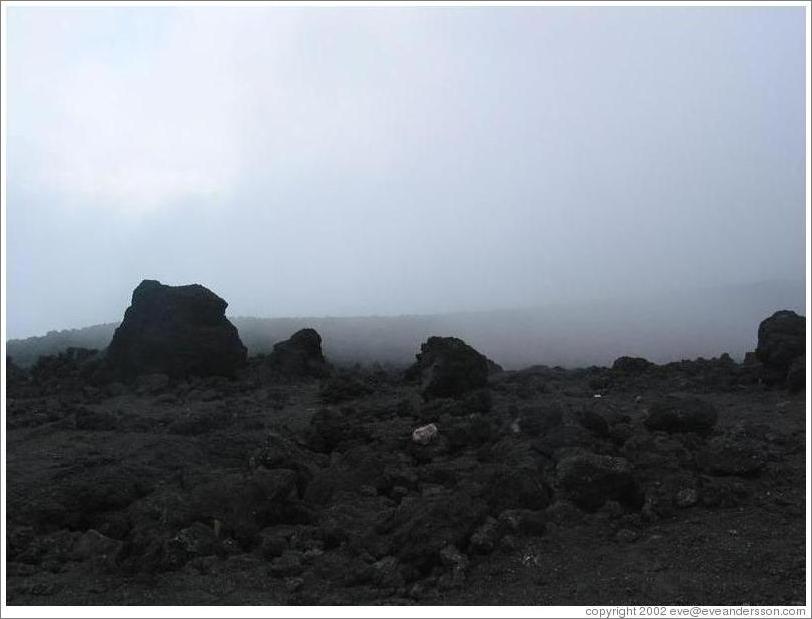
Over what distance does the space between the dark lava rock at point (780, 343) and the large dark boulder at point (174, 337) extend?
40.9 feet

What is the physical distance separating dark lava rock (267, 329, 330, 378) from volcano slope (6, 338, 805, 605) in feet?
19.7

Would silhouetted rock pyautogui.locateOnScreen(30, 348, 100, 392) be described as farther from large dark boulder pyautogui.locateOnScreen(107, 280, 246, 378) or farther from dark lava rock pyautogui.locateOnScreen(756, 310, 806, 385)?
dark lava rock pyautogui.locateOnScreen(756, 310, 806, 385)

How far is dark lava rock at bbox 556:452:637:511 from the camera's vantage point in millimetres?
8359

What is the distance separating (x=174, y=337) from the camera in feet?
61.2

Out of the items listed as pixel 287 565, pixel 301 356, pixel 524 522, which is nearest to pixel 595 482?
pixel 524 522

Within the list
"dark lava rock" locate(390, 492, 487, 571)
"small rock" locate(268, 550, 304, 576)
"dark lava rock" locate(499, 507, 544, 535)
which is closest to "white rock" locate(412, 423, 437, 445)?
"dark lava rock" locate(390, 492, 487, 571)

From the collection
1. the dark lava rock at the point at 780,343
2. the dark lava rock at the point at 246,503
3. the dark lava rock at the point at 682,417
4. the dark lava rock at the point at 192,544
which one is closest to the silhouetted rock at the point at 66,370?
the dark lava rock at the point at 246,503

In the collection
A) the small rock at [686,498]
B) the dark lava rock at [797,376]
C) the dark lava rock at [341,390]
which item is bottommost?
the small rock at [686,498]

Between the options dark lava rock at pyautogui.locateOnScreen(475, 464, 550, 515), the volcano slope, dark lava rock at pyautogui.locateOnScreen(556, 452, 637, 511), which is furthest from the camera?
dark lava rock at pyautogui.locateOnScreen(556, 452, 637, 511)

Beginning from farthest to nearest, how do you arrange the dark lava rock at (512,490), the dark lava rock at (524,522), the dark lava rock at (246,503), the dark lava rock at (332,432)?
the dark lava rock at (332,432), the dark lava rock at (512,490), the dark lava rock at (246,503), the dark lava rock at (524,522)

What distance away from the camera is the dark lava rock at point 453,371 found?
13.7m

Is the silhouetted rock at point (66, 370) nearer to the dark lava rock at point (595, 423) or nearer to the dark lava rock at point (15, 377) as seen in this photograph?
the dark lava rock at point (15, 377)

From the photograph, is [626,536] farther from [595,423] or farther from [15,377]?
[15,377]

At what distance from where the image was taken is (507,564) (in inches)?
281
